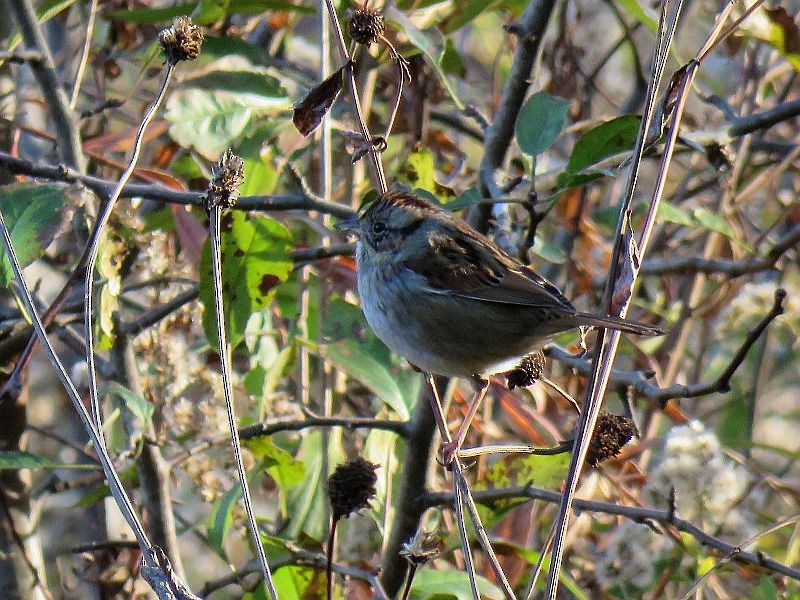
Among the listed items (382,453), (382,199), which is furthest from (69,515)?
(382,199)

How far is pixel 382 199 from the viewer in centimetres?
233

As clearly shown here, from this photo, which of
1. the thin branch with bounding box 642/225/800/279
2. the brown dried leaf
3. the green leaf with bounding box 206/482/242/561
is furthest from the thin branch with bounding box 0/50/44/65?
the thin branch with bounding box 642/225/800/279

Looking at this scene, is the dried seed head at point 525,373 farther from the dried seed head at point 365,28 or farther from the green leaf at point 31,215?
the green leaf at point 31,215

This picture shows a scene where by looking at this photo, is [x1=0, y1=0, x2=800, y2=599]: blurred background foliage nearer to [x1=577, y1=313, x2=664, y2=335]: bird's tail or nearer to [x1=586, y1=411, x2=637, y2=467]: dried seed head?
[x1=577, y1=313, x2=664, y2=335]: bird's tail

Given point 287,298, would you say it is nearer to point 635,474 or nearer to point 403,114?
point 403,114

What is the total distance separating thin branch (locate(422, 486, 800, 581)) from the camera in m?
1.94

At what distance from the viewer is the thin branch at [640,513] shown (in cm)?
194

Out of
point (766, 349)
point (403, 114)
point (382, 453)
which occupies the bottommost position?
point (382, 453)

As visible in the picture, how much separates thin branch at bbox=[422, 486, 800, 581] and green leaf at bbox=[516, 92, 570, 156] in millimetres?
776

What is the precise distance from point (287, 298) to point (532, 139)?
1073 mm

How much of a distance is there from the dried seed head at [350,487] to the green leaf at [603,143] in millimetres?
868

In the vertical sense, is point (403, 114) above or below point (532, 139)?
above

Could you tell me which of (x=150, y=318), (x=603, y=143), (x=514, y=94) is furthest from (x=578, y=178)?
(x=150, y=318)

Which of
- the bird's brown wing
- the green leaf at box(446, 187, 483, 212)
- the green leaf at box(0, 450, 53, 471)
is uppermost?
the bird's brown wing
